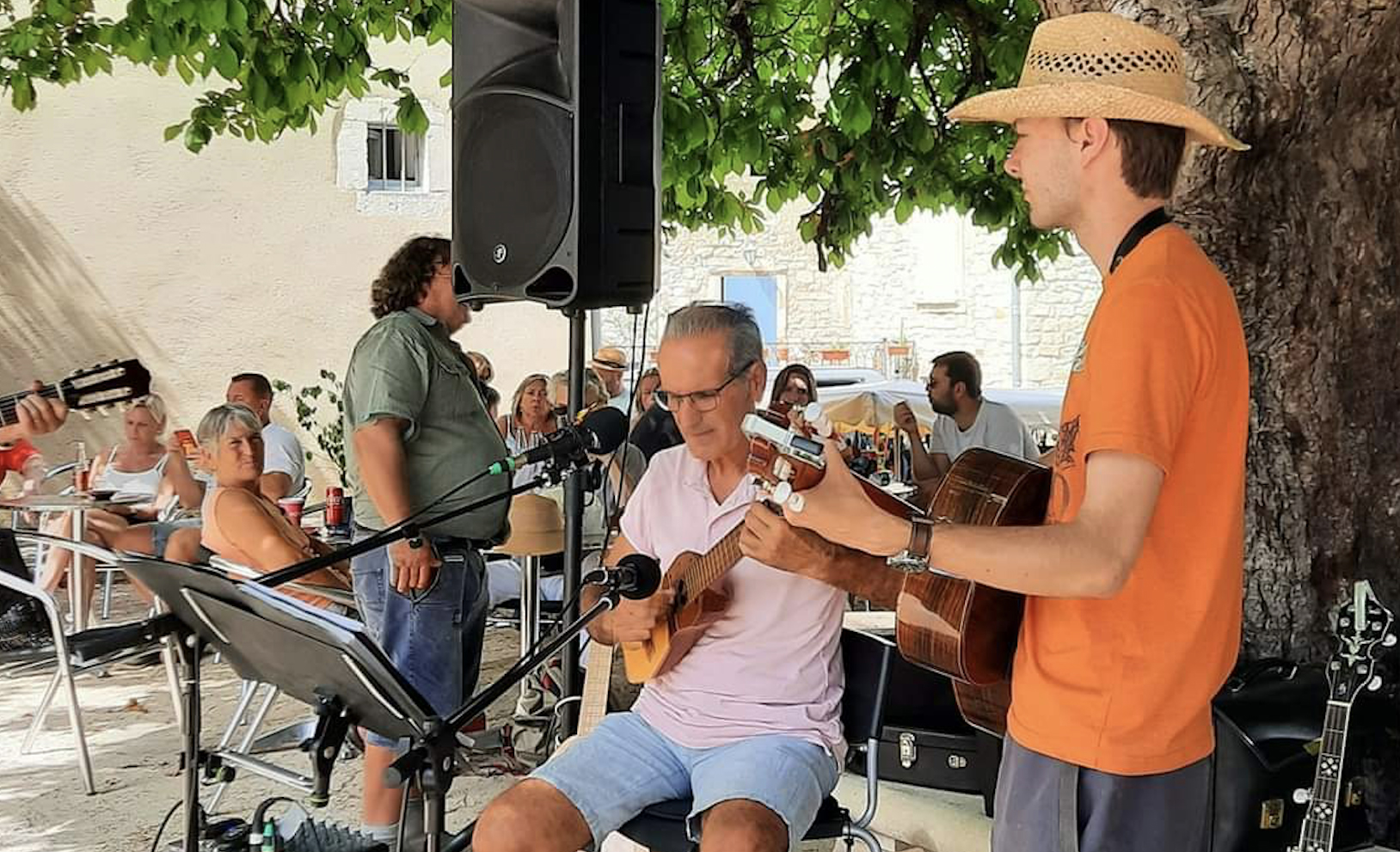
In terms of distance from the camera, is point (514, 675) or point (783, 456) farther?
point (514, 675)

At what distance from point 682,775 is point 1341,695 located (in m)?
1.30

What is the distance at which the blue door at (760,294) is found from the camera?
17562mm

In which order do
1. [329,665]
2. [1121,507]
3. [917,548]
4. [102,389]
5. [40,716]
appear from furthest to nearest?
[40,716], [102,389], [329,665], [917,548], [1121,507]

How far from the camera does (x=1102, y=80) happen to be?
6.58 ft

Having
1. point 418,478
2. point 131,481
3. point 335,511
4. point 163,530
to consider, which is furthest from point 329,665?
point 131,481

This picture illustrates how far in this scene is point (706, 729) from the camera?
3.08 metres

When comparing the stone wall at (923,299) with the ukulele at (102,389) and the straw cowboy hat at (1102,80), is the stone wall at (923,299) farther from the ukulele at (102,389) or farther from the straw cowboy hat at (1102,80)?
the straw cowboy hat at (1102,80)

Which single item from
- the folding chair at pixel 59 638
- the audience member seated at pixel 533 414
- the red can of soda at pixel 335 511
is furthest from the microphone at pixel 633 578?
the audience member seated at pixel 533 414

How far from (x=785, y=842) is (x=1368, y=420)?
1648mm

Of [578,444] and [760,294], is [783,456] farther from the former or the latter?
[760,294]

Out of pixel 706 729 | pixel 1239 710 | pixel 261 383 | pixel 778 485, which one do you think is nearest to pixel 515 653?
pixel 261 383

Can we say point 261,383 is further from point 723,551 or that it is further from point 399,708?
point 399,708

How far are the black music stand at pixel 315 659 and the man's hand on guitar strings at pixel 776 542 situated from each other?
0.55m

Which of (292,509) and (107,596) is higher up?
(292,509)
